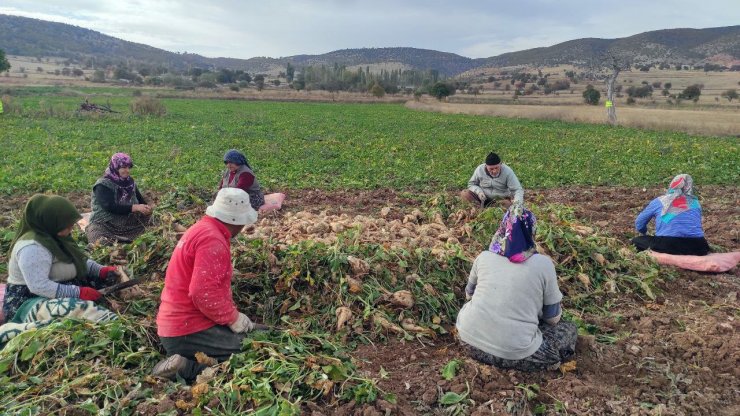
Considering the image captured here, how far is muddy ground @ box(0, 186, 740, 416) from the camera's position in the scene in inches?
124

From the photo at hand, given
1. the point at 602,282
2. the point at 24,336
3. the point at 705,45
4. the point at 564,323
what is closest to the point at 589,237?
the point at 602,282

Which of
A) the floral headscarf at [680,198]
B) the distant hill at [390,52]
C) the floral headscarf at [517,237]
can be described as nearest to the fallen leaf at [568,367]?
the floral headscarf at [517,237]

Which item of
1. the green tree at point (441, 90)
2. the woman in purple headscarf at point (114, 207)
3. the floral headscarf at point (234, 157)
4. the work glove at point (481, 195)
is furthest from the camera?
the green tree at point (441, 90)

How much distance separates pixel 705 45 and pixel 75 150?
123 m

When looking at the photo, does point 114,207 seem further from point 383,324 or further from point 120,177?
point 383,324

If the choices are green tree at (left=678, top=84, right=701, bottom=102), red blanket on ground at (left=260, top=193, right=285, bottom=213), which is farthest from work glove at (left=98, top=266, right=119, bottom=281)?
green tree at (left=678, top=84, right=701, bottom=102)

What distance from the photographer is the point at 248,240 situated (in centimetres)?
540

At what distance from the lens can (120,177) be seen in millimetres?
6277

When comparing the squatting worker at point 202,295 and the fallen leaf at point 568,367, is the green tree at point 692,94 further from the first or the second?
the squatting worker at point 202,295

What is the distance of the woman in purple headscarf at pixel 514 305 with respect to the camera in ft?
11.0

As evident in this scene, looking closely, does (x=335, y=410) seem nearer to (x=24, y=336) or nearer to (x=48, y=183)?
(x=24, y=336)

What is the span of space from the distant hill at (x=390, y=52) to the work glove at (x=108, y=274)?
86046mm

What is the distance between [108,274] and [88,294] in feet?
1.64

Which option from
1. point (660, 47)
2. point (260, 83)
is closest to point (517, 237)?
point (260, 83)
